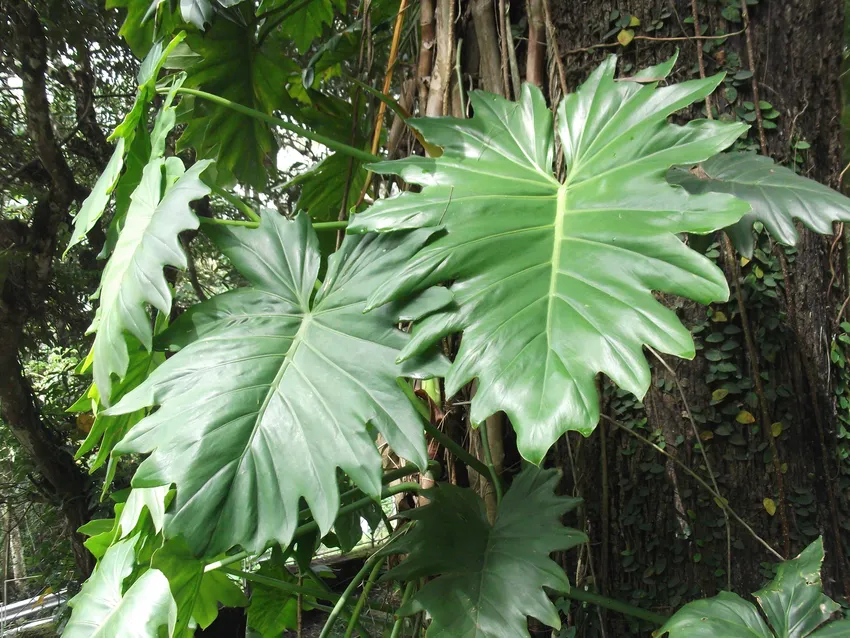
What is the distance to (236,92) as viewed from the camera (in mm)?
1724

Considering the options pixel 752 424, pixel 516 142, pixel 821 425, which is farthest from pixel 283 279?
pixel 821 425

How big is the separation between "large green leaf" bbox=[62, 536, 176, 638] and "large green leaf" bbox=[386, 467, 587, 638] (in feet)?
1.01

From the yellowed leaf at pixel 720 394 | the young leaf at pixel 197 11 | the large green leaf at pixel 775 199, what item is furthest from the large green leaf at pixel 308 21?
the yellowed leaf at pixel 720 394

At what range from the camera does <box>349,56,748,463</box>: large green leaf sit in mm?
564

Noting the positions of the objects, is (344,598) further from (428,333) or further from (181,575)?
(428,333)

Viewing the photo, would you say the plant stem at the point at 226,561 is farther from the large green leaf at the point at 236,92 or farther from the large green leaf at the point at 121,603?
the large green leaf at the point at 236,92

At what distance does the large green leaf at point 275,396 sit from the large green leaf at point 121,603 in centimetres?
27

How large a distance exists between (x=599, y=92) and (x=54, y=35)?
3287 millimetres

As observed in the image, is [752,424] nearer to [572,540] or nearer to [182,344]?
[572,540]

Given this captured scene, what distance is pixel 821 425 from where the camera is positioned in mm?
964

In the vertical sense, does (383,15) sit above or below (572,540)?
above

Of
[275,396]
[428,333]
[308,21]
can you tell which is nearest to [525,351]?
[428,333]

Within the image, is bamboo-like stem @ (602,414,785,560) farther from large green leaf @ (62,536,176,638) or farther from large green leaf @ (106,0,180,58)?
large green leaf @ (106,0,180,58)

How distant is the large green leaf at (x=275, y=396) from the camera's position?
64cm
